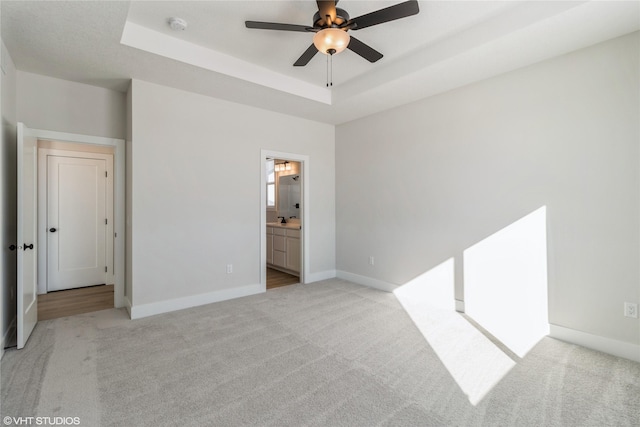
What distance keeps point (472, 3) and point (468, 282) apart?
2727 millimetres

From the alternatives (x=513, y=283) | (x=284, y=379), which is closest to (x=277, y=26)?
(x=284, y=379)

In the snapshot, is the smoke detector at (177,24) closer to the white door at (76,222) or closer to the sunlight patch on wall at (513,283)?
the white door at (76,222)

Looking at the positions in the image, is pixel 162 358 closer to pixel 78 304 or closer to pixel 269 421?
pixel 269 421

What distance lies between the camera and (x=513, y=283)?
3066 mm

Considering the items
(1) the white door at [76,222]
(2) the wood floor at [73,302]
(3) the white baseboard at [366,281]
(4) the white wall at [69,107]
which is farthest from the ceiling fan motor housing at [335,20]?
(1) the white door at [76,222]

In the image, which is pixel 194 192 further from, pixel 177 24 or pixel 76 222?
pixel 76 222

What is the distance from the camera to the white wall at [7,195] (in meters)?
2.54

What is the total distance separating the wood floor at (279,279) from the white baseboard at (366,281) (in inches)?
30.2

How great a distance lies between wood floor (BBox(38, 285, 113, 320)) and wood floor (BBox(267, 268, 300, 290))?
2.17m

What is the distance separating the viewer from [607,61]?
8.24 feet

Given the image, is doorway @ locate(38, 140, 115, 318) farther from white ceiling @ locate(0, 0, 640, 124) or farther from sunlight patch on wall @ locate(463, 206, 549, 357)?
sunlight patch on wall @ locate(463, 206, 549, 357)

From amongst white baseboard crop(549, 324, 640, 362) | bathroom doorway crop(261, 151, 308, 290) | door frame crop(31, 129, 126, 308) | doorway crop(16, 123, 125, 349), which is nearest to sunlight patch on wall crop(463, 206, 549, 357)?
white baseboard crop(549, 324, 640, 362)

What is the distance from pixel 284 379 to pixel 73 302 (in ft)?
11.4

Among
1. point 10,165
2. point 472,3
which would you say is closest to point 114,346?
point 10,165
